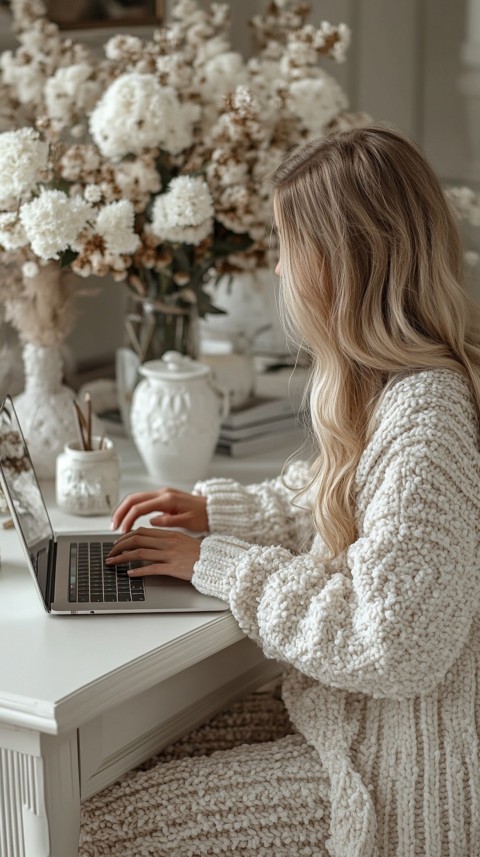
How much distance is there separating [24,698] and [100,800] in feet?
0.75

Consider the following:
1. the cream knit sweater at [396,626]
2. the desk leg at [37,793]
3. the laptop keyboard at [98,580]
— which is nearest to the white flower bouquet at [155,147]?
the laptop keyboard at [98,580]

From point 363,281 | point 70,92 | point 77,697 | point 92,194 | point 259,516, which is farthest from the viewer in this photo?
point 70,92

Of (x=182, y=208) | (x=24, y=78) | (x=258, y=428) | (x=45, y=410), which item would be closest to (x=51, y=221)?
(x=182, y=208)

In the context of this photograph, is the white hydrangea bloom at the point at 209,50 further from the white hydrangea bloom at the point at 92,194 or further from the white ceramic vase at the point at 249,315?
the white ceramic vase at the point at 249,315

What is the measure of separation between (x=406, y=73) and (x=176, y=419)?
1.21 metres

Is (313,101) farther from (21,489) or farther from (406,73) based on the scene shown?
(21,489)

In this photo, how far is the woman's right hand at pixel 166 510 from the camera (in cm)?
151

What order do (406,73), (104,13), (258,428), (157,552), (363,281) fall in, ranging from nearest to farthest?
(363,281)
(157,552)
(258,428)
(104,13)
(406,73)

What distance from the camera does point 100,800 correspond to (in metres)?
1.22

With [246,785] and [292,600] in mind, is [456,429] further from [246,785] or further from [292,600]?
[246,785]

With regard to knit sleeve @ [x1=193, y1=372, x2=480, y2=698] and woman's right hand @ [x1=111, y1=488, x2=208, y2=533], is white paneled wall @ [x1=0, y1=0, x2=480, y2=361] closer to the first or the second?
woman's right hand @ [x1=111, y1=488, x2=208, y2=533]

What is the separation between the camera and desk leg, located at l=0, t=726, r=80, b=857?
43.2 inches

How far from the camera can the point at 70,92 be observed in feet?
6.09

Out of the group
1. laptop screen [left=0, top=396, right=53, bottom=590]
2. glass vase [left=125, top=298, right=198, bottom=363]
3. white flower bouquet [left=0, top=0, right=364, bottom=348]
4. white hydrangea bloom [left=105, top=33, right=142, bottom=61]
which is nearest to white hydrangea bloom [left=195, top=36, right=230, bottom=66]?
white flower bouquet [left=0, top=0, right=364, bottom=348]
